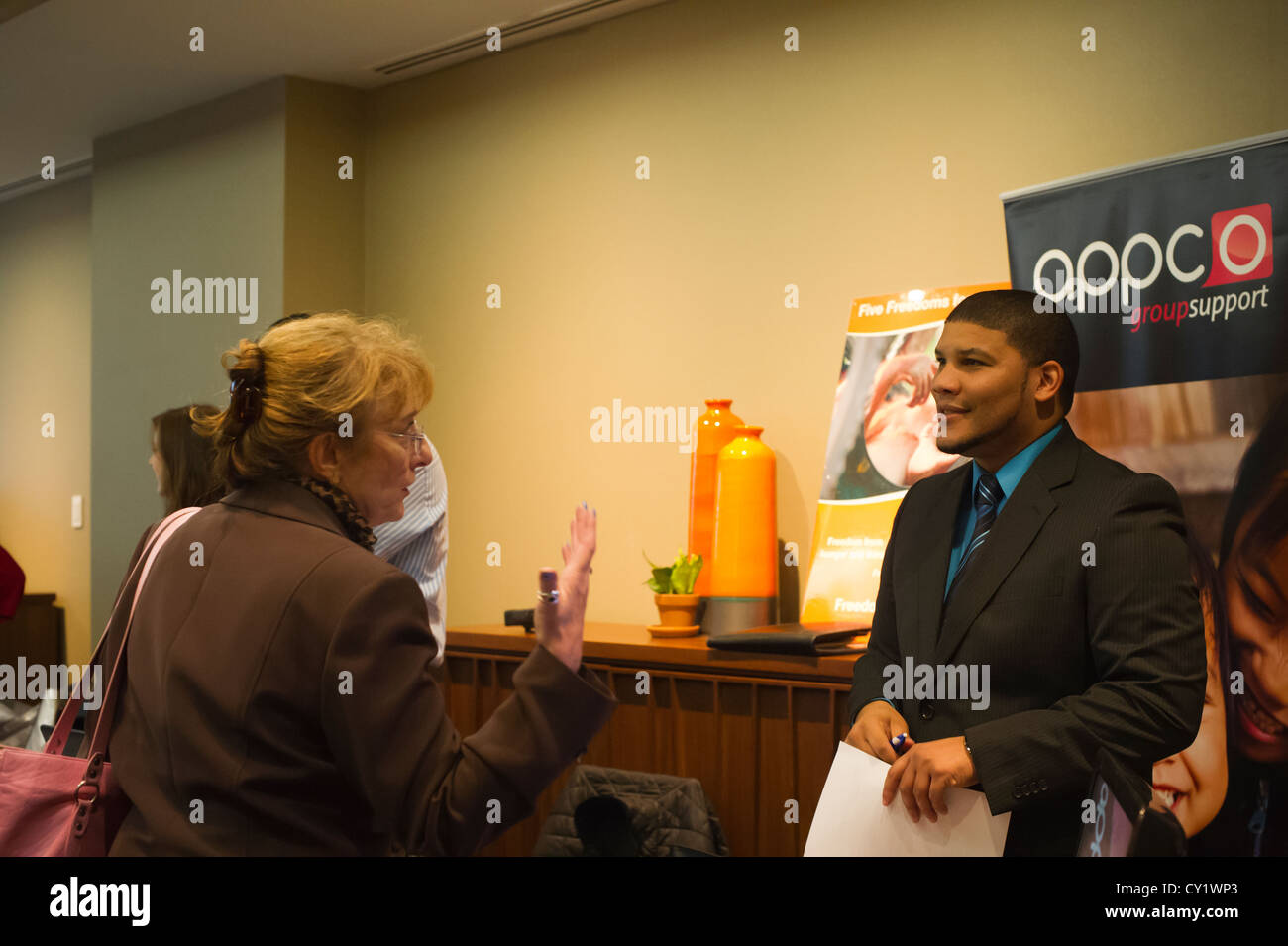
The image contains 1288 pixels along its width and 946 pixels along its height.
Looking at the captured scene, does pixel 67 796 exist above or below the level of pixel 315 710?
below

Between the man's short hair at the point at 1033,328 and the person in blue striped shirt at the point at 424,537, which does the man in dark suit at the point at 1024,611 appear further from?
the person in blue striped shirt at the point at 424,537

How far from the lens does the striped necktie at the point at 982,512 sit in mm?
2006

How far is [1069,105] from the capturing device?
305 cm

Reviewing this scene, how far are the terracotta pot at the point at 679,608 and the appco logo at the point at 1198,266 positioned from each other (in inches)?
51.8

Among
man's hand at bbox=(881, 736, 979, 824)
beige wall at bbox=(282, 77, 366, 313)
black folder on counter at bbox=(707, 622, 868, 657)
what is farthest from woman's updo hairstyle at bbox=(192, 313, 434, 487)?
beige wall at bbox=(282, 77, 366, 313)

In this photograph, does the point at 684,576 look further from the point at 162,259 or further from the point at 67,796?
the point at 162,259

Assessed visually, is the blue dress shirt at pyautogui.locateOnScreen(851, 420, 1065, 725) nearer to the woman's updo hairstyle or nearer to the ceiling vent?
the woman's updo hairstyle

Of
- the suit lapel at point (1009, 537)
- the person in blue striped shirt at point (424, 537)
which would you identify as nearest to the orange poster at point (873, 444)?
the suit lapel at point (1009, 537)

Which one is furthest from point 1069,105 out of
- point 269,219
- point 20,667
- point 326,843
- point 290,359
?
point 20,667

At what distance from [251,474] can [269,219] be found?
3601 millimetres

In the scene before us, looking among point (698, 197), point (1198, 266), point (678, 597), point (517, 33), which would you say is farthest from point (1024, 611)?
point (517, 33)

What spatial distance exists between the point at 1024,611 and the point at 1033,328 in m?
0.51

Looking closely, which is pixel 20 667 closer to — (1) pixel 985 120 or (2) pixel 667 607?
(2) pixel 667 607

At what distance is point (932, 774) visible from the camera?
5.95ft
